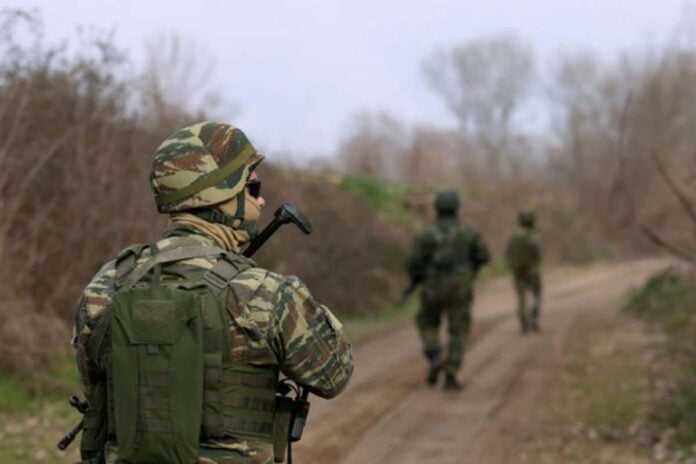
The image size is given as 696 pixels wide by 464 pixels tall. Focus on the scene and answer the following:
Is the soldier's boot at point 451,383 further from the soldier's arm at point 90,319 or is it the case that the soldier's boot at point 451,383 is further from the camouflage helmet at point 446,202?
the soldier's arm at point 90,319

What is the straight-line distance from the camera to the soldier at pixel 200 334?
314 centimetres

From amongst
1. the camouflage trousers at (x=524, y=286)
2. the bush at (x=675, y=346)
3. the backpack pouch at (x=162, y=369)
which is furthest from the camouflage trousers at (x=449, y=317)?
the backpack pouch at (x=162, y=369)

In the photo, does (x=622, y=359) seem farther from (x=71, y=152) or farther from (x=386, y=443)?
(x=71, y=152)

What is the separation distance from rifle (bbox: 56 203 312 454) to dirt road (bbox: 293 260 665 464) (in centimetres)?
455

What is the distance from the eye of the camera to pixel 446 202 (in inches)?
434

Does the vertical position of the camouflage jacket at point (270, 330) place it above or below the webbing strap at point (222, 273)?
below

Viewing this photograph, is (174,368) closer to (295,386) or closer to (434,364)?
(295,386)

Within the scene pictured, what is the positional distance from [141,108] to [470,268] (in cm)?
468

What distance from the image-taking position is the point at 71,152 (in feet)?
39.2

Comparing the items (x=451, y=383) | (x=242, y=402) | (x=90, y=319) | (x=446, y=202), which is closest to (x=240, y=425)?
(x=242, y=402)

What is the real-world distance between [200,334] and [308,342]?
0.37 meters

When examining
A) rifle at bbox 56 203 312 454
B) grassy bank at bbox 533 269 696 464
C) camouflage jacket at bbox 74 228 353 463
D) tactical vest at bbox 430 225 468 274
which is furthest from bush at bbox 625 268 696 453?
camouflage jacket at bbox 74 228 353 463

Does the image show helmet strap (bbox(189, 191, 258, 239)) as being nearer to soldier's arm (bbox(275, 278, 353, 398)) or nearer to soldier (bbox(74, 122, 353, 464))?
soldier (bbox(74, 122, 353, 464))

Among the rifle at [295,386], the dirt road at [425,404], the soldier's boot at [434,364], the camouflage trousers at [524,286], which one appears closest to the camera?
the rifle at [295,386]
